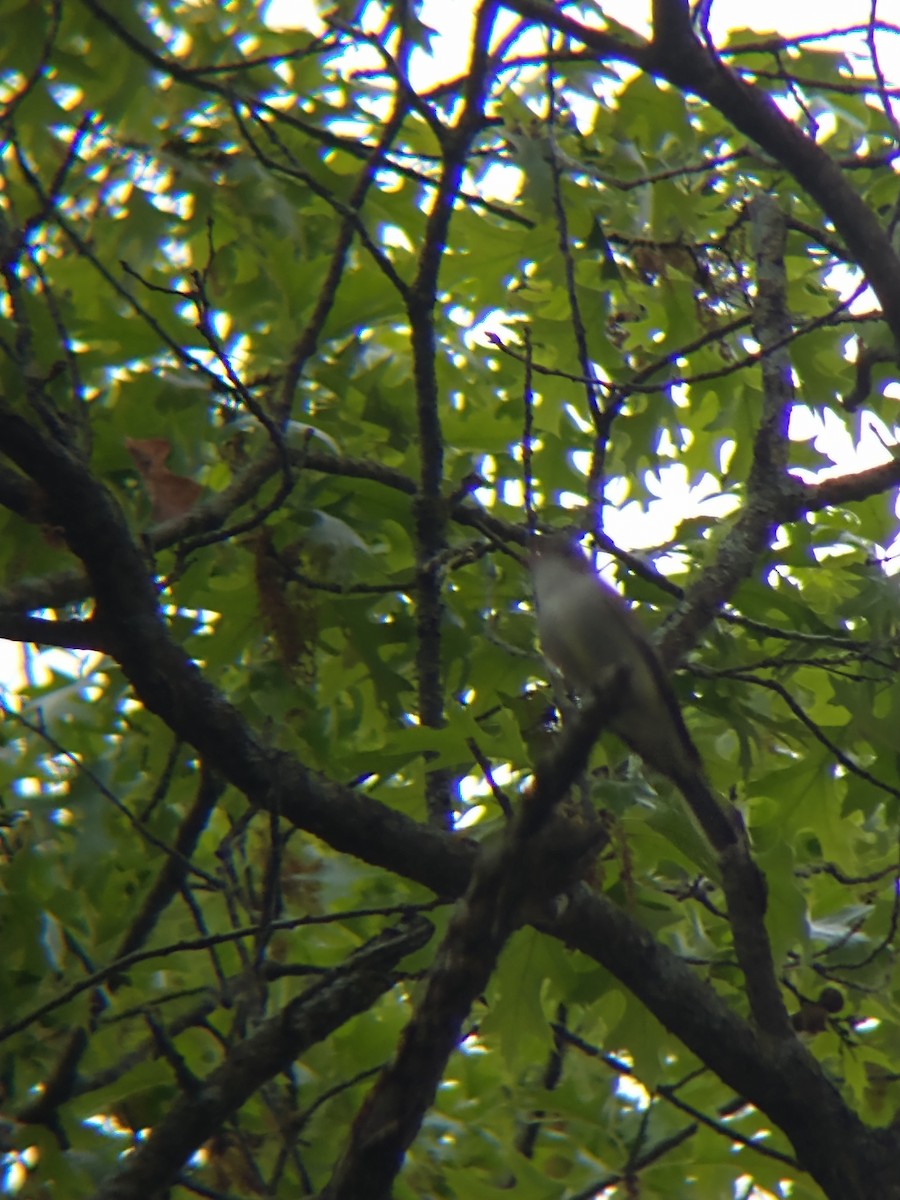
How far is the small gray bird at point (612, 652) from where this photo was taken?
3229mm

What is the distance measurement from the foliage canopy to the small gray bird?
112 millimetres

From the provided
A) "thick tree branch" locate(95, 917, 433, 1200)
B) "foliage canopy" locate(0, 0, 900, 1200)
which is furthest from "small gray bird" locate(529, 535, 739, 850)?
"thick tree branch" locate(95, 917, 433, 1200)

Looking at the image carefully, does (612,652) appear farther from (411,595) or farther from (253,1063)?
(253,1063)

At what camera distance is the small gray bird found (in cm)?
323

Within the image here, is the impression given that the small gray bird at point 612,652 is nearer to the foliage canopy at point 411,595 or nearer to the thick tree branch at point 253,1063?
the foliage canopy at point 411,595

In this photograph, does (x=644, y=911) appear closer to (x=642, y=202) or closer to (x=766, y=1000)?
(x=766, y=1000)

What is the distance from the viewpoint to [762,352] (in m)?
3.40

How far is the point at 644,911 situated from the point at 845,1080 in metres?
1.23

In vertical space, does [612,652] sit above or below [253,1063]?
above

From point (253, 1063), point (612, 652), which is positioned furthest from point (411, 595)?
point (253, 1063)

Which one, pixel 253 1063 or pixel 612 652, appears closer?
pixel 253 1063

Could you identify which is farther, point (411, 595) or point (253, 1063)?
point (411, 595)

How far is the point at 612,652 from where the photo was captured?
3.59 meters

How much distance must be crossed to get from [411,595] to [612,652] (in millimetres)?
591
